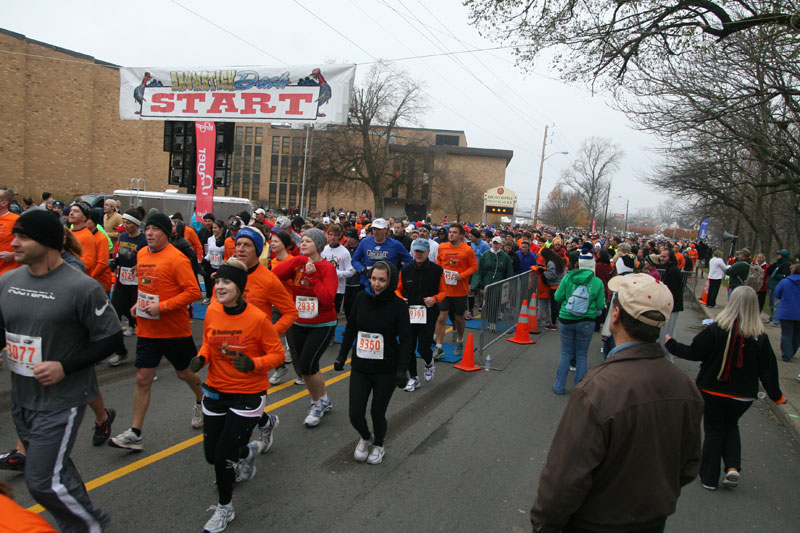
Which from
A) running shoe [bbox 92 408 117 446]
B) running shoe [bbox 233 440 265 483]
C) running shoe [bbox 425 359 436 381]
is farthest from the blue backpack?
running shoe [bbox 92 408 117 446]

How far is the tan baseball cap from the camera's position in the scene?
6.95 feet

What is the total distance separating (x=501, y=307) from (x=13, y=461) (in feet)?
24.5

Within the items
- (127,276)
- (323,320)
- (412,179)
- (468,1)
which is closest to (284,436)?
(323,320)

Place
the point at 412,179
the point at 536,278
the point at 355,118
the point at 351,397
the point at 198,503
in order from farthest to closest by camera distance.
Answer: the point at 412,179
the point at 355,118
the point at 536,278
the point at 351,397
the point at 198,503

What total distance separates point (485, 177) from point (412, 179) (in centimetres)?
1388

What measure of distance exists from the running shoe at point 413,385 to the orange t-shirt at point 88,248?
13.7 feet

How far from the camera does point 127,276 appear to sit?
696 cm

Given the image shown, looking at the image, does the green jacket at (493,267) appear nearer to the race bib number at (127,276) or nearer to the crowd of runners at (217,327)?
the crowd of runners at (217,327)

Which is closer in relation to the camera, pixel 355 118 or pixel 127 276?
pixel 127 276

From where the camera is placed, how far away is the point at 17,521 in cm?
138

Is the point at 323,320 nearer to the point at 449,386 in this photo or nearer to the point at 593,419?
the point at 449,386

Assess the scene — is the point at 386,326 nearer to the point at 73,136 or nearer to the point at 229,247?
the point at 229,247

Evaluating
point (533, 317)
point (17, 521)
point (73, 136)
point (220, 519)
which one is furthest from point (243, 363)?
point (73, 136)

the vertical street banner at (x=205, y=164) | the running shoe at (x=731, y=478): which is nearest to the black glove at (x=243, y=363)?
the running shoe at (x=731, y=478)
